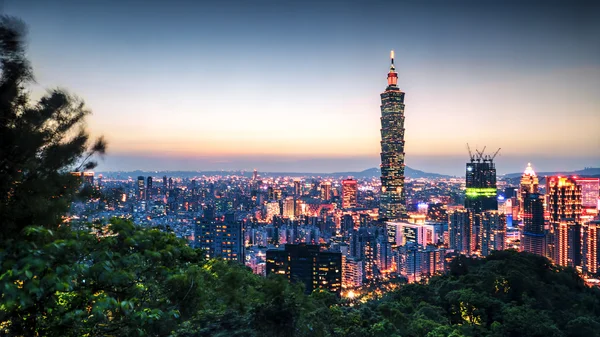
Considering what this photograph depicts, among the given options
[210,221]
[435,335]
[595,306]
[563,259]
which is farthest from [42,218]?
[563,259]

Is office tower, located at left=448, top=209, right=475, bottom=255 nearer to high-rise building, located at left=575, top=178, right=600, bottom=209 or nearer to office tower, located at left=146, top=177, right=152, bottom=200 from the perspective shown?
high-rise building, located at left=575, top=178, right=600, bottom=209

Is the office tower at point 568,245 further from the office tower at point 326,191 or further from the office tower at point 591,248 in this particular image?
the office tower at point 326,191

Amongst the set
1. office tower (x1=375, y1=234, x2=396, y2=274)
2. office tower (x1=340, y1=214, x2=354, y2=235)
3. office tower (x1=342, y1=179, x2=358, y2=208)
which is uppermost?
office tower (x1=342, y1=179, x2=358, y2=208)

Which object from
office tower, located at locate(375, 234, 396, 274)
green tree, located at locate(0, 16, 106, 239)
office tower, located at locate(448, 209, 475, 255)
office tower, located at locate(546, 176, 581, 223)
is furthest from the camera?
office tower, located at locate(448, 209, 475, 255)

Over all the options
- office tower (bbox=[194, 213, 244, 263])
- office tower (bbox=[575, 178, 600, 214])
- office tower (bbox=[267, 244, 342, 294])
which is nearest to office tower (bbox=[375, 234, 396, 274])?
office tower (bbox=[267, 244, 342, 294])

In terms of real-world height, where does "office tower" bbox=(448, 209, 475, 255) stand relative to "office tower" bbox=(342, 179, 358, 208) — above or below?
below

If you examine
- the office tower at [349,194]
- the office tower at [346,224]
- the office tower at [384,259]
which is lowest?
the office tower at [384,259]

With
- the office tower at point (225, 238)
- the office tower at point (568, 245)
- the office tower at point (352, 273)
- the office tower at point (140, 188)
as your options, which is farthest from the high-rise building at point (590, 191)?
the office tower at point (140, 188)

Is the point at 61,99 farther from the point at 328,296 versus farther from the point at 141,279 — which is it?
the point at 328,296
